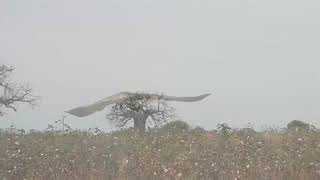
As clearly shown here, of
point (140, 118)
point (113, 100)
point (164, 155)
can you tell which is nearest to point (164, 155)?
point (164, 155)

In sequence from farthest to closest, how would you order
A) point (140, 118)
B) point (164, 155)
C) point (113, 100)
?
point (140, 118) → point (113, 100) → point (164, 155)

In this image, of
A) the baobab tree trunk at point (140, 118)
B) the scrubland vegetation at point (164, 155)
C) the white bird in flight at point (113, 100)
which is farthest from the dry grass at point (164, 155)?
the baobab tree trunk at point (140, 118)

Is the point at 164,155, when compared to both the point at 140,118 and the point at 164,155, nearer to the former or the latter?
the point at 164,155

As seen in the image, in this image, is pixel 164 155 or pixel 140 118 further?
pixel 140 118

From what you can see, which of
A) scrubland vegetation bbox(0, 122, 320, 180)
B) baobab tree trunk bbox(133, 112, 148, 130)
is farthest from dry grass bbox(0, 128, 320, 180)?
baobab tree trunk bbox(133, 112, 148, 130)

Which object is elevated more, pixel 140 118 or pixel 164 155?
pixel 140 118

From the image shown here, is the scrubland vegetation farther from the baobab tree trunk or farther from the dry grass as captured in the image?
the baobab tree trunk

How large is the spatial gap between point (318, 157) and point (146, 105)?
33.4 ft

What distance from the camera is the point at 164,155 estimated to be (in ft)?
50.3

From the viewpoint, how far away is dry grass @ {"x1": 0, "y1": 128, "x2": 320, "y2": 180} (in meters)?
14.1

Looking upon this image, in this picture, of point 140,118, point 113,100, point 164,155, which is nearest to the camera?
point 164,155

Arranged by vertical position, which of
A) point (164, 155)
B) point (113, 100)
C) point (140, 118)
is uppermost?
point (113, 100)

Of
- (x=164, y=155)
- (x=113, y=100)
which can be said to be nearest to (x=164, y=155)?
(x=164, y=155)

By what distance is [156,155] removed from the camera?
50.2 feet
